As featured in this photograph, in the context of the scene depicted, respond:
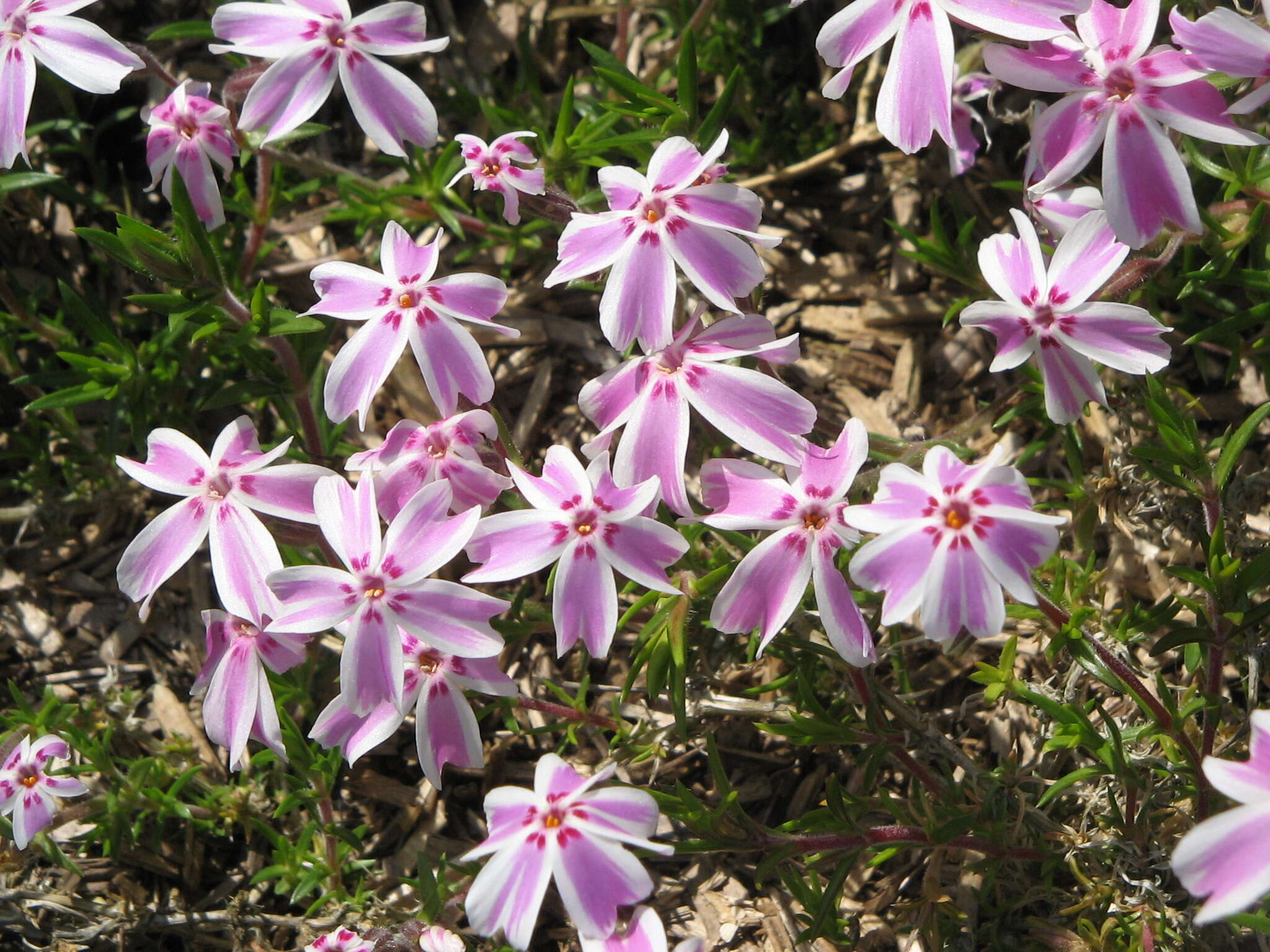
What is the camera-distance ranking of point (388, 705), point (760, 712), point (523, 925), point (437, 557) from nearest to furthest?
point (523, 925) < point (437, 557) < point (388, 705) < point (760, 712)

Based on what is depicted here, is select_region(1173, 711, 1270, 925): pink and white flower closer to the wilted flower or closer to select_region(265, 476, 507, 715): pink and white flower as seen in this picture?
select_region(265, 476, 507, 715): pink and white flower

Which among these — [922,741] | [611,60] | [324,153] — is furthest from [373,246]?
[922,741]

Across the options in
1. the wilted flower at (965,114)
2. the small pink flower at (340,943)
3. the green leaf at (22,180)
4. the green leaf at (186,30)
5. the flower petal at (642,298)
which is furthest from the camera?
the green leaf at (186,30)

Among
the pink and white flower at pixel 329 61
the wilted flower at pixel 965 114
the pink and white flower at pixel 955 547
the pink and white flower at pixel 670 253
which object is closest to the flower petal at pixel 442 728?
the pink and white flower at pixel 670 253

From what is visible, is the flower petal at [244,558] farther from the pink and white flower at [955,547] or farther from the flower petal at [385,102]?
the pink and white flower at [955,547]

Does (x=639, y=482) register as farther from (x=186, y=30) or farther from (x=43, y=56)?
(x=186, y=30)

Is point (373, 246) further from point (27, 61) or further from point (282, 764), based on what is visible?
point (282, 764)

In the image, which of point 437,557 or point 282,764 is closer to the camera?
point 437,557
